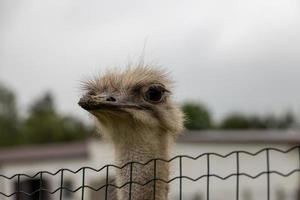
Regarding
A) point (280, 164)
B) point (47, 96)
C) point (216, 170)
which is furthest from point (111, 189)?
point (47, 96)

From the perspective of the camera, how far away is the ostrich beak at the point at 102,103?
411cm

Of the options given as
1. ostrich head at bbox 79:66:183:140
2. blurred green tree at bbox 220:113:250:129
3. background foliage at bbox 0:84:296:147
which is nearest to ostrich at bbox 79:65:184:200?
ostrich head at bbox 79:66:183:140

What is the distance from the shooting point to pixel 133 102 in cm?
448

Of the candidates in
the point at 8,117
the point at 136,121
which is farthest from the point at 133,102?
the point at 8,117

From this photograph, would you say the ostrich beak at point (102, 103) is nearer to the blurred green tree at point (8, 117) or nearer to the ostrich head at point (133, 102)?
the ostrich head at point (133, 102)

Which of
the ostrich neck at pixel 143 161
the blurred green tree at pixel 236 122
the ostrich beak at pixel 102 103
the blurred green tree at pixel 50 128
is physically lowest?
the ostrich neck at pixel 143 161

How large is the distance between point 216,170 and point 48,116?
5058 cm

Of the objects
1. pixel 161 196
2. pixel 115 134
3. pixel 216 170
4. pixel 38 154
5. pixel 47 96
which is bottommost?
pixel 161 196

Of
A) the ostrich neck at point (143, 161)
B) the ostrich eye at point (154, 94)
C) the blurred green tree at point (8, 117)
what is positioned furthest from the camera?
the blurred green tree at point (8, 117)

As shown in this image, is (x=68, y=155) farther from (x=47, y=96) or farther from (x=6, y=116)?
(x=47, y=96)

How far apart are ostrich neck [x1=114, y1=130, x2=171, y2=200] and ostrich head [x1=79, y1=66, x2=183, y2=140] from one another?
Answer: 0.04 m

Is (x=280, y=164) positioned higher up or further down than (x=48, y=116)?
further down

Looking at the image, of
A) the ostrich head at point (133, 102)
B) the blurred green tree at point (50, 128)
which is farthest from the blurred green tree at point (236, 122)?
the ostrich head at point (133, 102)

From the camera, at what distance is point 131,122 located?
4.40m
